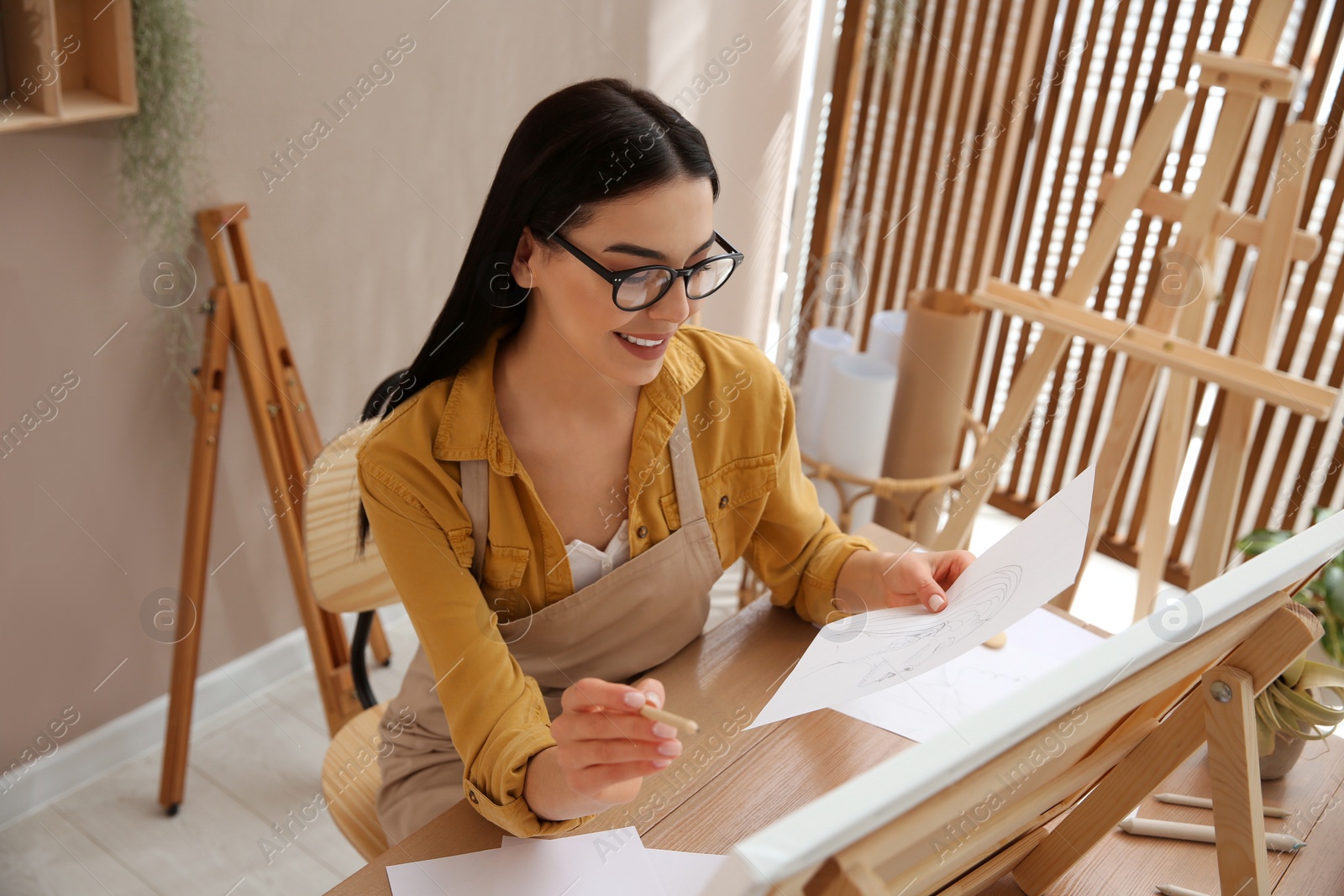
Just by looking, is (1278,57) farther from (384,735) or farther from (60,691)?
(60,691)

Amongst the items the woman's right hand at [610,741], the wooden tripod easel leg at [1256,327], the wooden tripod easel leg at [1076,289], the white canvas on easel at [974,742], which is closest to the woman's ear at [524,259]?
the woman's right hand at [610,741]

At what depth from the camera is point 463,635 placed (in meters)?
1.16

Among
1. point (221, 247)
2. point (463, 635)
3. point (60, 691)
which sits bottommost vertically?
point (60, 691)

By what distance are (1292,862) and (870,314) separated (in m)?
2.54

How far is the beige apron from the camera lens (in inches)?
50.9

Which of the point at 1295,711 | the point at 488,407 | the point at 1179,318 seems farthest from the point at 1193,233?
the point at 488,407

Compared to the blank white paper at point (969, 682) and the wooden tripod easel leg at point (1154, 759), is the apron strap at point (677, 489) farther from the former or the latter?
the wooden tripod easel leg at point (1154, 759)

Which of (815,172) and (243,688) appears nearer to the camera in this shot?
(243,688)

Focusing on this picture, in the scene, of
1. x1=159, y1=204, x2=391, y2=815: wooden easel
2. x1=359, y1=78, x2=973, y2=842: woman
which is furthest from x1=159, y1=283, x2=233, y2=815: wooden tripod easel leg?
x1=359, y1=78, x2=973, y2=842: woman

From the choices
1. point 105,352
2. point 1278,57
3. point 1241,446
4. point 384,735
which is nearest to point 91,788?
point 105,352

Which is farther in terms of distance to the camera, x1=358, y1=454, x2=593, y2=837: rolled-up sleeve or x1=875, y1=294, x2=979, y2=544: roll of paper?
x1=875, y1=294, x2=979, y2=544: roll of paper

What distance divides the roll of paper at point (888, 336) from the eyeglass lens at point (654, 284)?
1518 mm

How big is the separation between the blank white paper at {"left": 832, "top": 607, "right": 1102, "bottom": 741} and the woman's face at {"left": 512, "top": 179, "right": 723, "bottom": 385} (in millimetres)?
504

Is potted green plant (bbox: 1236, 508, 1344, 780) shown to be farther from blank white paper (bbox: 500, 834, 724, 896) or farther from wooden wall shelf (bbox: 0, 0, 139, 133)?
wooden wall shelf (bbox: 0, 0, 139, 133)
